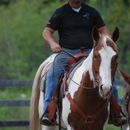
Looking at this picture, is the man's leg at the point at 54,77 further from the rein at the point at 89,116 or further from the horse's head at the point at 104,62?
the horse's head at the point at 104,62

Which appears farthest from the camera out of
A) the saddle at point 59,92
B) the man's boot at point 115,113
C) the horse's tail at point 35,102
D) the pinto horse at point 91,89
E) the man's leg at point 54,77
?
the horse's tail at point 35,102

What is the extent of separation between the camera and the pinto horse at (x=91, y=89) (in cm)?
812

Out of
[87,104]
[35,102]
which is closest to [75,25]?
[87,104]

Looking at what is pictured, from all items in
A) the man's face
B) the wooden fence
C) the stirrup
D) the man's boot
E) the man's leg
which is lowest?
the wooden fence

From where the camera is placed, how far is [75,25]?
31.2ft

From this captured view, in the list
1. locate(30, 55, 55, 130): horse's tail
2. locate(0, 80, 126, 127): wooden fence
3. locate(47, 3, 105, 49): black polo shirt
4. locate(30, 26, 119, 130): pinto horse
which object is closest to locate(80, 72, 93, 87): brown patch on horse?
locate(30, 26, 119, 130): pinto horse

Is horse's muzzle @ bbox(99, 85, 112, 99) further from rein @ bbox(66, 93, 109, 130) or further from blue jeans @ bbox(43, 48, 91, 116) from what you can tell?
blue jeans @ bbox(43, 48, 91, 116)

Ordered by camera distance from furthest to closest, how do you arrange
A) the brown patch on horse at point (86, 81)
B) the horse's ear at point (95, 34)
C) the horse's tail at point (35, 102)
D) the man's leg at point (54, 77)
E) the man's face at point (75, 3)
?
the horse's tail at point (35, 102)
the man's face at point (75, 3)
the man's leg at point (54, 77)
the brown patch on horse at point (86, 81)
the horse's ear at point (95, 34)

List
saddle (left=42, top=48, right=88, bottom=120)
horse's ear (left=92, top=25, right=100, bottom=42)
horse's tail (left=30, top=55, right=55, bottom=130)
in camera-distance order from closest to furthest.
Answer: horse's ear (left=92, top=25, right=100, bottom=42)
saddle (left=42, top=48, right=88, bottom=120)
horse's tail (left=30, top=55, right=55, bottom=130)

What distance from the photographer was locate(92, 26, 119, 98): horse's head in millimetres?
7938

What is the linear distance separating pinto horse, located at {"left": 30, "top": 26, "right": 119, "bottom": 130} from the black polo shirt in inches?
24.4

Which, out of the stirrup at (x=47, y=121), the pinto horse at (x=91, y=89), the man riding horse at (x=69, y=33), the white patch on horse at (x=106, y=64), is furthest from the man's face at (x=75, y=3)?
the stirrup at (x=47, y=121)

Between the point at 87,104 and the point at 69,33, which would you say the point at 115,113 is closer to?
the point at 87,104

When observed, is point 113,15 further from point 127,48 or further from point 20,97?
point 20,97
